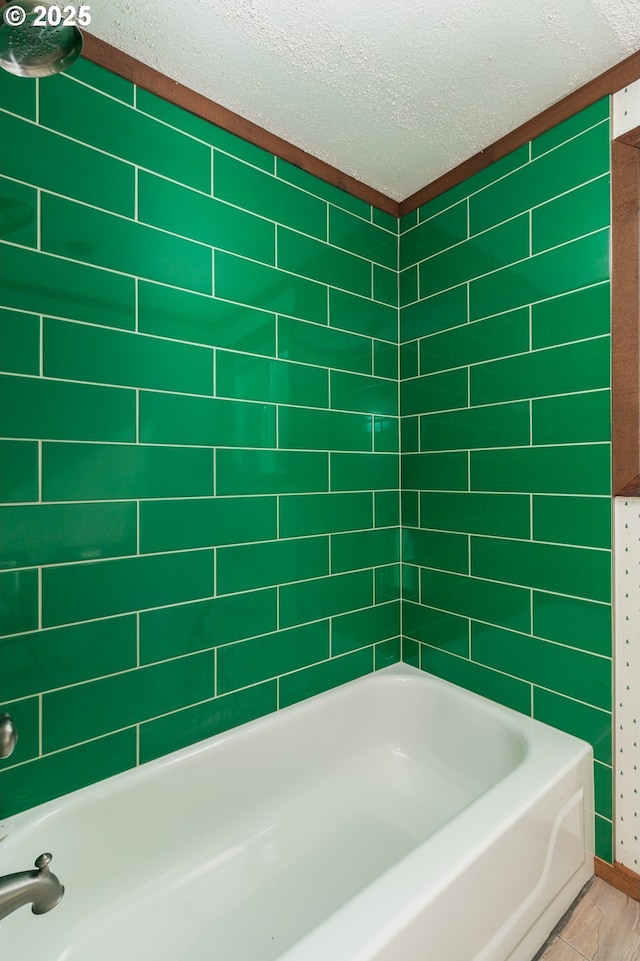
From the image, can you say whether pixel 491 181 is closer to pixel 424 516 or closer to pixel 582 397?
pixel 582 397

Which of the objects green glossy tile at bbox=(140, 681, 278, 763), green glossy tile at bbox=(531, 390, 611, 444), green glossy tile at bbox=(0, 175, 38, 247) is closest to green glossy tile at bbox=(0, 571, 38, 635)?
green glossy tile at bbox=(140, 681, 278, 763)

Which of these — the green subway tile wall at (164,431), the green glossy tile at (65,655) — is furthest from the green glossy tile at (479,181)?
the green glossy tile at (65,655)

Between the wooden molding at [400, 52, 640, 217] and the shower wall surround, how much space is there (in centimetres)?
4

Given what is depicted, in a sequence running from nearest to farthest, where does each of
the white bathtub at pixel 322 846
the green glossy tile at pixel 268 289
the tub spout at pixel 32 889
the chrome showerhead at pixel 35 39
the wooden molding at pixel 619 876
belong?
the chrome showerhead at pixel 35 39
the tub spout at pixel 32 889
the white bathtub at pixel 322 846
the wooden molding at pixel 619 876
the green glossy tile at pixel 268 289

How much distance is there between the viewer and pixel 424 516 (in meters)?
1.92

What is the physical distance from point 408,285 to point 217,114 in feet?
3.04

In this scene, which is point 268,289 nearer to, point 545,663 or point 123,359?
point 123,359

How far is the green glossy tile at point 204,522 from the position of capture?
1348 millimetres

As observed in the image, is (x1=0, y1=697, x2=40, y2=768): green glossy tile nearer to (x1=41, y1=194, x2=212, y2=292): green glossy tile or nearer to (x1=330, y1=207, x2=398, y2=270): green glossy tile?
(x1=41, y1=194, x2=212, y2=292): green glossy tile

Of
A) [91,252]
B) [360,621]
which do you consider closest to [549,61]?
[91,252]

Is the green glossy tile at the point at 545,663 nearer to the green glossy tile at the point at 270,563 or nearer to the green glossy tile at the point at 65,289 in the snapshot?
the green glossy tile at the point at 270,563

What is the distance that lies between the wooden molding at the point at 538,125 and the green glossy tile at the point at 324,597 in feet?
5.11

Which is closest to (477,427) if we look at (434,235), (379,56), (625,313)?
(625,313)

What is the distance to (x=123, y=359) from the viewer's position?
1291 mm
